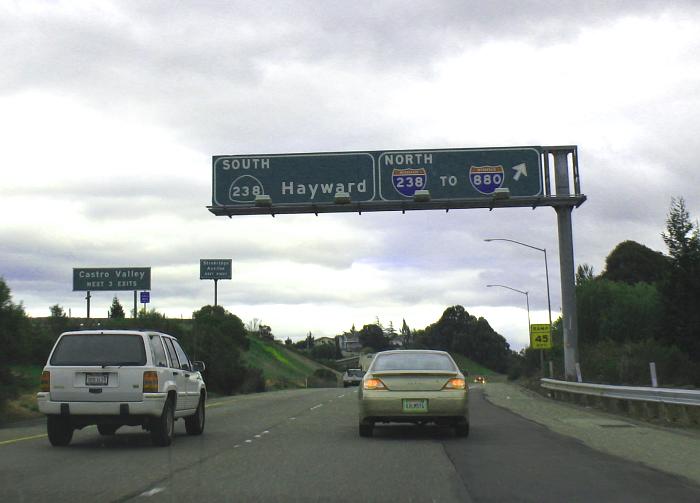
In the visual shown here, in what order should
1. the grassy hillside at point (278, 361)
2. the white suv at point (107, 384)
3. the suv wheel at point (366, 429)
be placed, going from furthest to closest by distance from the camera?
the grassy hillside at point (278, 361) → the suv wheel at point (366, 429) → the white suv at point (107, 384)

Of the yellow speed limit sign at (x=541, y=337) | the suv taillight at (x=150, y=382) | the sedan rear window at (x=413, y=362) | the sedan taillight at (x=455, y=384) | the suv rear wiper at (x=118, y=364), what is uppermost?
the yellow speed limit sign at (x=541, y=337)

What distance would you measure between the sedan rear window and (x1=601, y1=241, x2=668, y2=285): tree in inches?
3140

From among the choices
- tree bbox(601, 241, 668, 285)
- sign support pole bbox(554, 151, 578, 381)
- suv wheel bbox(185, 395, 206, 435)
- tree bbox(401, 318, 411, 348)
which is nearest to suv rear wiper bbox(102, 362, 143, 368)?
suv wheel bbox(185, 395, 206, 435)

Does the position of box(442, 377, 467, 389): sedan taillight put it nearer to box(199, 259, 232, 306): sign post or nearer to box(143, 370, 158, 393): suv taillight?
box(143, 370, 158, 393): suv taillight

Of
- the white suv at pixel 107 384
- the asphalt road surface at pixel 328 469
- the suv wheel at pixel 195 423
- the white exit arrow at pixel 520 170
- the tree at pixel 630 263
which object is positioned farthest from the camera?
the tree at pixel 630 263

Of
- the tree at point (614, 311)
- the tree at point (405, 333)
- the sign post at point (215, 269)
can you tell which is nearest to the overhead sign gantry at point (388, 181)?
the tree at point (614, 311)

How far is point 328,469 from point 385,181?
20300 mm

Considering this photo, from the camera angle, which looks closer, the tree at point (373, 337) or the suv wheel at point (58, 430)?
the suv wheel at point (58, 430)

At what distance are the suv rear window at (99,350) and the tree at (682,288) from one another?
25.7m

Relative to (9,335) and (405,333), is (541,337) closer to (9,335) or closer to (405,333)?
(9,335)

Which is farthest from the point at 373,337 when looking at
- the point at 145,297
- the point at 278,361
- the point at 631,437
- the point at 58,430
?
the point at 58,430

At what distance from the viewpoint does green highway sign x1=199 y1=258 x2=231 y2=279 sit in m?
71.9

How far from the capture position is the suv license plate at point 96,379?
523 inches

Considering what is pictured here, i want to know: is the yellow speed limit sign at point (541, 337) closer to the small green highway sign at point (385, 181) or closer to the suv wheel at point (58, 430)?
the small green highway sign at point (385, 181)
